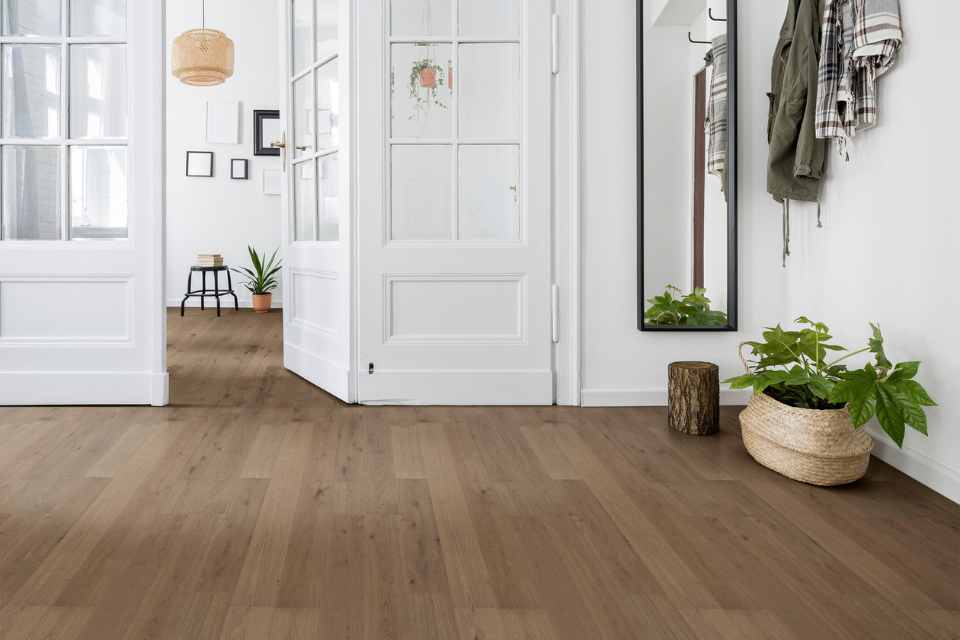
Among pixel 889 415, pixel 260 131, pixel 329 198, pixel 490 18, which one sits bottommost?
pixel 889 415

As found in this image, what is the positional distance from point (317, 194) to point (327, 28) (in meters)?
0.74

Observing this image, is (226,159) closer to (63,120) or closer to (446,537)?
(63,120)

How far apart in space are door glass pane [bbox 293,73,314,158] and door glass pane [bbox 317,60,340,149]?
0.10m

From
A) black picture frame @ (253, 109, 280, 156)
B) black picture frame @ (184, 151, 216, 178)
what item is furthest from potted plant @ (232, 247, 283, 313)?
black picture frame @ (253, 109, 280, 156)

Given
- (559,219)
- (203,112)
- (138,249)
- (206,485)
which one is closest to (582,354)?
(559,219)

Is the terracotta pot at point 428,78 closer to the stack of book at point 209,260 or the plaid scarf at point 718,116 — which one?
the plaid scarf at point 718,116

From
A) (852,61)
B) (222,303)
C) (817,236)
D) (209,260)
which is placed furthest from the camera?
(222,303)

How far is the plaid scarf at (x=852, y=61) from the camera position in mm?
2371

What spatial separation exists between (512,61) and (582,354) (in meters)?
1.23

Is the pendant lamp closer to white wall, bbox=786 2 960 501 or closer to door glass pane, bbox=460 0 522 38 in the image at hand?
door glass pane, bbox=460 0 522 38

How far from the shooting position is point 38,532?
6.19 ft

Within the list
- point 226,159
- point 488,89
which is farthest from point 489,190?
point 226,159

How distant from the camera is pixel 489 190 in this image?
3293 millimetres

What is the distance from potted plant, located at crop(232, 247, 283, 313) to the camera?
24.0 ft
